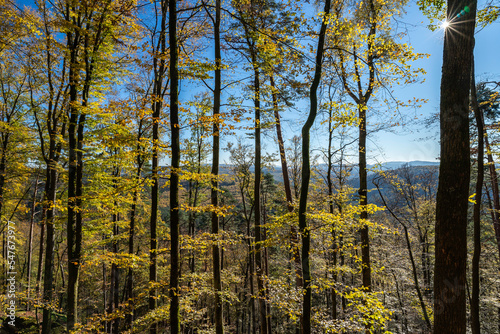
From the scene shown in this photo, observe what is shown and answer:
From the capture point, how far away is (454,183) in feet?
10.5

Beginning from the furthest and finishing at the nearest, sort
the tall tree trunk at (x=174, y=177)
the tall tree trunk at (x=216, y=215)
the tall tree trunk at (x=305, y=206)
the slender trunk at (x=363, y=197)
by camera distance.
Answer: the slender trunk at (x=363, y=197) → the tall tree trunk at (x=216, y=215) → the tall tree trunk at (x=305, y=206) → the tall tree trunk at (x=174, y=177)

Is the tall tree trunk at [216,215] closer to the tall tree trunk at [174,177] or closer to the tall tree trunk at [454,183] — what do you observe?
the tall tree trunk at [174,177]

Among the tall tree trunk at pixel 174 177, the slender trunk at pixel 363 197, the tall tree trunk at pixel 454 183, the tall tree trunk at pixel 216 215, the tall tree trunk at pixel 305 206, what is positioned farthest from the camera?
the slender trunk at pixel 363 197

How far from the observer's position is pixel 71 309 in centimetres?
619

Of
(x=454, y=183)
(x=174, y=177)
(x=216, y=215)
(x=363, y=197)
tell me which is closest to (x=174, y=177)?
(x=174, y=177)

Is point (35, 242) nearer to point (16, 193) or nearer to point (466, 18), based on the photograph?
point (16, 193)

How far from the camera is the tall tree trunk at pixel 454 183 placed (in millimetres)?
3086

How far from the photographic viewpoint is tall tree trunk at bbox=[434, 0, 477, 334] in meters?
3.09

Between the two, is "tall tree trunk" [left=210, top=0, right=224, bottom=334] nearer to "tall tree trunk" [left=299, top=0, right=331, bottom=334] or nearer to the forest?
the forest

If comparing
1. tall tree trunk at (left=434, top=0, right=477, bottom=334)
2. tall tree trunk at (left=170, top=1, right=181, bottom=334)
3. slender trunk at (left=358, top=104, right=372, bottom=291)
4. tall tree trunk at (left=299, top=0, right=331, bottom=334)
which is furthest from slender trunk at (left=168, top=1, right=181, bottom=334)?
slender trunk at (left=358, top=104, right=372, bottom=291)

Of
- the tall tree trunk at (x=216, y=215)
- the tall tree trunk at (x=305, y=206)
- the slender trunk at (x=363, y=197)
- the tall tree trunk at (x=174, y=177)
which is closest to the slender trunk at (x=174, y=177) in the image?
the tall tree trunk at (x=174, y=177)

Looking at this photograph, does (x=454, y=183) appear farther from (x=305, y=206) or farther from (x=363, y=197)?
(x=363, y=197)

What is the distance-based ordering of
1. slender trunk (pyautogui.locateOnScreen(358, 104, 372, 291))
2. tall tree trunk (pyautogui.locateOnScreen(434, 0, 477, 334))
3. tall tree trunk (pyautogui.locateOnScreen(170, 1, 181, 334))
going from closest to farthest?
tall tree trunk (pyautogui.locateOnScreen(434, 0, 477, 334)), tall tree trunk (pyautogui.locateOnScreen(170, 1, 181, 334)), slender trunk (pyautogui.locateOnScreen(358, 104, 372, 291))

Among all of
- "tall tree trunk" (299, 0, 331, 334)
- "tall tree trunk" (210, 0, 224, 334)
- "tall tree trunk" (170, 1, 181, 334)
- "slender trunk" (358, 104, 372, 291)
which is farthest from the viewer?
"slender trunk" (358, 104, 372, 291)
